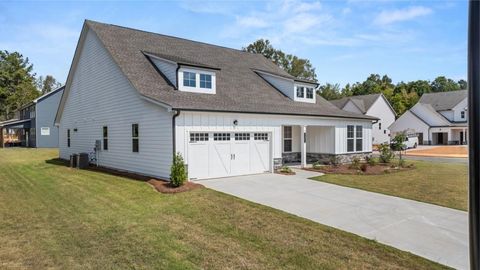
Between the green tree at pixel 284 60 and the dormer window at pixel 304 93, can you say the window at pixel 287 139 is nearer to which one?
the dormer window at pixel 304 93

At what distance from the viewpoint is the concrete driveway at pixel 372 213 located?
20.5ft

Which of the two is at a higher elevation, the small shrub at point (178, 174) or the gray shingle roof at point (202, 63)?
the gray shingle roof at point (202, 63)

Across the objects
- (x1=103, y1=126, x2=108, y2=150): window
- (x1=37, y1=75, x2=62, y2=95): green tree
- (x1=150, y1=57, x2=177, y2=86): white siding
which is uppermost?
(x1=37, y1=75, x2=62, y2=95): green tree

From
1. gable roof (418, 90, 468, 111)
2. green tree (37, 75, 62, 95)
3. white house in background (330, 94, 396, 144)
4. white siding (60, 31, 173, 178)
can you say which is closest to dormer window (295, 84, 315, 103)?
white siding (60, 31, 173, 178)

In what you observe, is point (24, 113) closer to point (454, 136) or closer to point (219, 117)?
point (219, 117)

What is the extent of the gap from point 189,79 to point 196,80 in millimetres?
337

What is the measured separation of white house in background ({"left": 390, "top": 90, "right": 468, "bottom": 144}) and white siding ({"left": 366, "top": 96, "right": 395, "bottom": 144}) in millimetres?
1184

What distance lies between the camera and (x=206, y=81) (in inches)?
594

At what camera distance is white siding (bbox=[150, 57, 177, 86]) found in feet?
47.9

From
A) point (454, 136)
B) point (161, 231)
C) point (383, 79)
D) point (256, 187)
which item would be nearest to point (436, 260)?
point (161, 231)

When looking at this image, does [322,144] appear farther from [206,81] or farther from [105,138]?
[105,138]

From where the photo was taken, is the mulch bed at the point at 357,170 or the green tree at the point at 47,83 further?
the green tree at the point at 47,83

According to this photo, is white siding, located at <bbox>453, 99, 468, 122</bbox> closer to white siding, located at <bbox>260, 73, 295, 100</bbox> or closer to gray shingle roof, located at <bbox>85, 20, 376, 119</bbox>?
gray shingle roof, located at <bbox>85, 20, 376, 119</bbox>

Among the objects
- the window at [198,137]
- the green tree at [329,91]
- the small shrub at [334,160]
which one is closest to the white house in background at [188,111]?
the window at [198,137]
